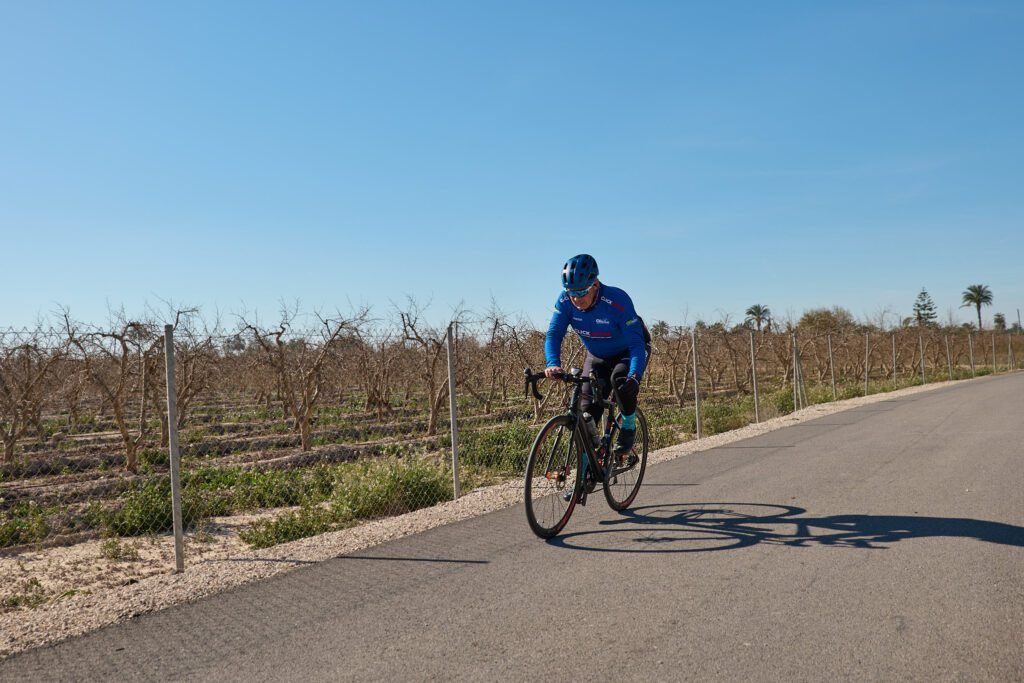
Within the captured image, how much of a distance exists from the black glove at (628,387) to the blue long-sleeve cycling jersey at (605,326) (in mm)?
75

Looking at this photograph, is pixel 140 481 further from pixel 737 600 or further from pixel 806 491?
pixel 737 600

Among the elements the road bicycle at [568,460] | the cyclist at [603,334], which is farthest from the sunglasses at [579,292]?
the road bicycle at [568,460]

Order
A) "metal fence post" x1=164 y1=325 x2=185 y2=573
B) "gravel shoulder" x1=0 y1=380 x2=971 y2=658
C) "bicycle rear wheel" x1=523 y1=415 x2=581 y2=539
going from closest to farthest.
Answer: "gravel shoulder" x1=0 y1=380 x2=971 y2=658 < "metal fence post" x1=164 y1=325 x2=185 y2=573 < "bicycle rear wheel" x1=523 y1=415 x2=581 y2=539

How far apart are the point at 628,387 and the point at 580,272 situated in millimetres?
859

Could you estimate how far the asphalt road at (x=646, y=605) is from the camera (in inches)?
121

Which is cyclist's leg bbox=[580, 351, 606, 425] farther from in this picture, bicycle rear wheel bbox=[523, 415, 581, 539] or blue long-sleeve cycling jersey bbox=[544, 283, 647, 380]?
bicycle rear wheel bbox=[523, 415, 581, 539]

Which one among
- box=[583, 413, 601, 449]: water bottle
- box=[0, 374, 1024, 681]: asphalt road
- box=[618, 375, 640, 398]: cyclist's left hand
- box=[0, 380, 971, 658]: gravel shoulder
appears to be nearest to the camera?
box=[0, 374, 1024, 681]: asphalt road

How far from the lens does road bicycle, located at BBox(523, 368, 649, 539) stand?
5127mm

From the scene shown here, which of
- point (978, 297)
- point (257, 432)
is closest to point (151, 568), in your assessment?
point (257, 432)

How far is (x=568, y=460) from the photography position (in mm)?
5340

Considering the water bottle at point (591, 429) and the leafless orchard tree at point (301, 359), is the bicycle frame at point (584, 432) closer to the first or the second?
the water bottle at point (591, 429)

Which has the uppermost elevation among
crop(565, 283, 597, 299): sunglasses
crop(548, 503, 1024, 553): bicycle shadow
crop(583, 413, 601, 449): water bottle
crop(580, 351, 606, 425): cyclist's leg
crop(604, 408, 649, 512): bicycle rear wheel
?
crop(565, 283, 597, 299): sunglasses

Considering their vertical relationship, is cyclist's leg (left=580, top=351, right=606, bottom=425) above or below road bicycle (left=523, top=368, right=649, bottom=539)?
above

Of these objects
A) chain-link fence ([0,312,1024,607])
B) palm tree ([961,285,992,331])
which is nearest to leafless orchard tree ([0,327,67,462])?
chain-link fence ([0,312,1024,607])
